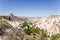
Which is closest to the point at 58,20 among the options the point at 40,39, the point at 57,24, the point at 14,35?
the point at 57,24

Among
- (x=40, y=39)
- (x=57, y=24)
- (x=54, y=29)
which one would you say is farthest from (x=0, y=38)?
(x=57, y=24)

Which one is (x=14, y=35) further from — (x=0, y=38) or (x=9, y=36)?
(x=0, y=38)

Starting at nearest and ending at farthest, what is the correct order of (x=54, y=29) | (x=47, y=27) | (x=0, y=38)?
(x=0, y=38)
(x=54, y=29)
(x=47, y=27)

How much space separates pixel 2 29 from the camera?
10703 millimetres

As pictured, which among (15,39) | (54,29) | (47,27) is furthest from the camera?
(47,27)

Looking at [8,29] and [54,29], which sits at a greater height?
[8,29]

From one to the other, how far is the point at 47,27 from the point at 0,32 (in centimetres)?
3198

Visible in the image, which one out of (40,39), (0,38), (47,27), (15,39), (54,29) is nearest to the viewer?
(0,38)

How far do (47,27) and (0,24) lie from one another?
31.4 m

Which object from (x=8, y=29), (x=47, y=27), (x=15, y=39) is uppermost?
(x=8, y=29)

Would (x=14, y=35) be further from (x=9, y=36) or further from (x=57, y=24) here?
(x=57, y=24)

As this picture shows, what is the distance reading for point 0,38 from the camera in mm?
10078

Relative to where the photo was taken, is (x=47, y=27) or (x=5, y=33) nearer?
(x=5, y=33)

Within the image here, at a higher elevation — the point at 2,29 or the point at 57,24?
the point at 2,29
